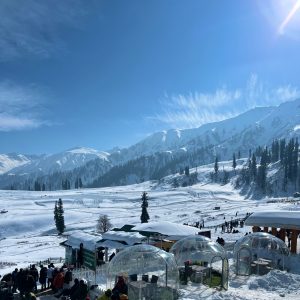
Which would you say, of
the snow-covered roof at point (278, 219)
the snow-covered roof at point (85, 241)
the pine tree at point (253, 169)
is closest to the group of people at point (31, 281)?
the snow-covered roof at point (85, 241)

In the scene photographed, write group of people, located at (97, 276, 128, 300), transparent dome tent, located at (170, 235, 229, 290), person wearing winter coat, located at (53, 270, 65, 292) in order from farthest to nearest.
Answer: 1. transparent dome tent, located at (170, 235, 229, 290)
2. person wearing winter coat, located at (53, 270, 65, 292)
3. group of people, located at (97, 276, 128, 300)

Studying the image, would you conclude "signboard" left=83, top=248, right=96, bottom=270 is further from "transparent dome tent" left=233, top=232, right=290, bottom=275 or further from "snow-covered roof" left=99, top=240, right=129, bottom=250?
"transparent dome tent" left=233, top=232, right=290, bottom=275

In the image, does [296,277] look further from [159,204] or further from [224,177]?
[224,177]

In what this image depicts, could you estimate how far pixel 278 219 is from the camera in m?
29.5

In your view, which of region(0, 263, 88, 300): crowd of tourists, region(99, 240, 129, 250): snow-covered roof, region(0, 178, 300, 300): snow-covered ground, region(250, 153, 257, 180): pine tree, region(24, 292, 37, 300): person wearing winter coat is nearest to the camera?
region(24, 292, 37, 300): person wearing winter coat

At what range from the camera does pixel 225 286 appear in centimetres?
2002

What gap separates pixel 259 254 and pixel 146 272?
920cm

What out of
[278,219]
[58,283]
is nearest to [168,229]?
[278,219]

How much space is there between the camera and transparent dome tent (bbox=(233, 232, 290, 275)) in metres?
23.6

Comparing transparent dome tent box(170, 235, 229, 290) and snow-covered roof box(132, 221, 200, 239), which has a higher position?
snow-covered roof box(132, 221, 200, 239)

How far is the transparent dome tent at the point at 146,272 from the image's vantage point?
17281 millimetres

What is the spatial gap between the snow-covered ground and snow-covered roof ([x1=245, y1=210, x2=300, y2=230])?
10.2ft

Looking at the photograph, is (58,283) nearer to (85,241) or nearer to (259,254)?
(85,241)

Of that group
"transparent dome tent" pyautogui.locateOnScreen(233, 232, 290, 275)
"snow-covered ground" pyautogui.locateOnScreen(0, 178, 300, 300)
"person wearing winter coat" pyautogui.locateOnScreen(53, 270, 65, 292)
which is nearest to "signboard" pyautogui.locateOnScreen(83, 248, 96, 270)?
"person wearing winter coat" pyautogui.locateOnScreen(53, 270, 65, 292)
